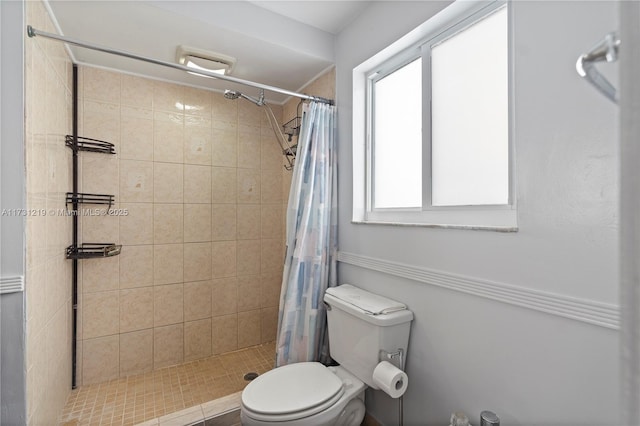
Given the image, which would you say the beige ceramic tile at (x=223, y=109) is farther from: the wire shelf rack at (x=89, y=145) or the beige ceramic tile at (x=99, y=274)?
the beige ceramic tile at (x=99, y=274)

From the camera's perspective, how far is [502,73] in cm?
117

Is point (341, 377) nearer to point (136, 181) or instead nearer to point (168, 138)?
point (136, 181)

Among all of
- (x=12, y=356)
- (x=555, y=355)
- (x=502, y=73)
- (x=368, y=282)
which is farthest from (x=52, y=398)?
(x=502, y=73)

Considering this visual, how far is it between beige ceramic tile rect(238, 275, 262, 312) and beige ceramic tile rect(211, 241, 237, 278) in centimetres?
12

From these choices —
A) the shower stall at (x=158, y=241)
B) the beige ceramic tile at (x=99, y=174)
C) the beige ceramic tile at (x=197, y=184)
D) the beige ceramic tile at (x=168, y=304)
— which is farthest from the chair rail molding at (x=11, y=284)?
the beige ceramic tile at (x=197, y=184)

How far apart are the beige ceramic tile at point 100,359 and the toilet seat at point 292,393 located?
4.16ft

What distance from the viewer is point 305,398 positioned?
1257mm

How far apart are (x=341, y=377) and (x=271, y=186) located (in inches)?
64.7

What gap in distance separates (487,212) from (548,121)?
0.39m

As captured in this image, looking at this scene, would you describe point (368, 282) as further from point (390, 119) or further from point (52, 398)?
point (52, 398)

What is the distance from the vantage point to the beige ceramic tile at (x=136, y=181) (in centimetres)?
207

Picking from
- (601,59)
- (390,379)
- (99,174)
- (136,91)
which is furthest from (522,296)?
(136,91)

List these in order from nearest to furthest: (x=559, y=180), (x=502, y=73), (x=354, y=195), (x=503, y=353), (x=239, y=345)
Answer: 1. (x=559, y=180)
2. (x=503, y=353)
3. (x=502, y=73)
4. (x=354, y=195)
5. (x=239, y=345)

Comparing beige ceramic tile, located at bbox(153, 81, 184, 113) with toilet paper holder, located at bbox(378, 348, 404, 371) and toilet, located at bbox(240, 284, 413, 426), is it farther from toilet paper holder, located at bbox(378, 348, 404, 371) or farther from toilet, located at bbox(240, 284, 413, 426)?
toilet paper holder, located at bbox(378, 348, 404, 371)
